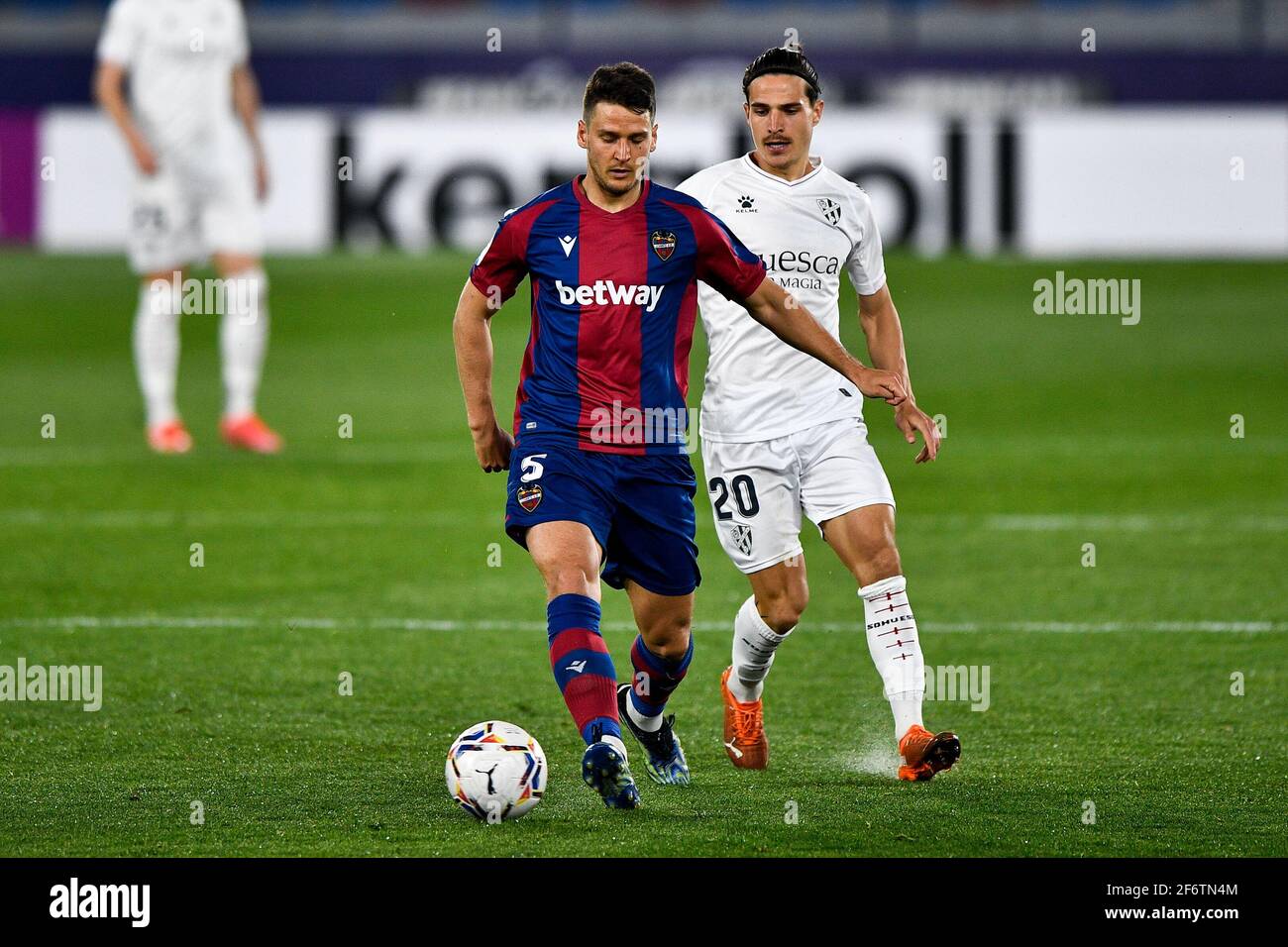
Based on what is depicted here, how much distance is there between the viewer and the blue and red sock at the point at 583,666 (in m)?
4.96

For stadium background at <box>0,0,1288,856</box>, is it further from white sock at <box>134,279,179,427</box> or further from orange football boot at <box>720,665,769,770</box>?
white sock at <box>134,279,179,427</box>

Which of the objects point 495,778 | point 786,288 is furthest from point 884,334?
point 495,778

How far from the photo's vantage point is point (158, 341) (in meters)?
12.1

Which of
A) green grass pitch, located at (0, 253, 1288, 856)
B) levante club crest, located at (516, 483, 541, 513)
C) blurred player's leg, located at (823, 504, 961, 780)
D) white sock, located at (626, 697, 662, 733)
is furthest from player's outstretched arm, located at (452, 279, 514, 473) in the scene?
blurred player's leg, located at (823, 504, 961, 780)

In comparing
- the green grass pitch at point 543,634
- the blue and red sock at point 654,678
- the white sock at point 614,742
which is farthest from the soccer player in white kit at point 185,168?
the white sock at point 614,742

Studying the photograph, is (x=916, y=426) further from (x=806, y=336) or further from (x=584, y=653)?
(x=584, y=653)

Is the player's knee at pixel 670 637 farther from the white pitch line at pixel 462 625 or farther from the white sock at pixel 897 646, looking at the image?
the white pitch line at pixel 462 625

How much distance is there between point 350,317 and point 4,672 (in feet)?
42.4

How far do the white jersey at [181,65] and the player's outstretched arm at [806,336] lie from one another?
7.27m

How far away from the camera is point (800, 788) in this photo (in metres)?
5.48

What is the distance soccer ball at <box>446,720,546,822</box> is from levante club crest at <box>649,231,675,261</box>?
52.7 inches

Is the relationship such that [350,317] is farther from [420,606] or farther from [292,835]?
[292,835]

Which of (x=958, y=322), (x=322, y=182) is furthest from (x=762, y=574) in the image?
(x=322, y=182)

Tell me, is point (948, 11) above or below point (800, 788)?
above
